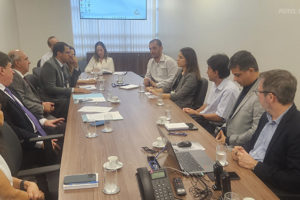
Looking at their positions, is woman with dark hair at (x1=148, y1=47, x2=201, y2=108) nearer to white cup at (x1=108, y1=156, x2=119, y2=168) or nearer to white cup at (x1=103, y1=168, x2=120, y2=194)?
white cup at (x1=108, y1=156, x2=119, y2=168)

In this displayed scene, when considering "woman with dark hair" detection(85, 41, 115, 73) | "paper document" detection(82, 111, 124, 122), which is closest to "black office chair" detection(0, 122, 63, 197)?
"paper document" detection(82, 111, 124, 122)

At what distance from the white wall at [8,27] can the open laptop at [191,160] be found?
4.06m

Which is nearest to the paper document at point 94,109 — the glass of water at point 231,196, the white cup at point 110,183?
the white cup at point 110,183

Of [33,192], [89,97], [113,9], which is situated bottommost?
[33,192]

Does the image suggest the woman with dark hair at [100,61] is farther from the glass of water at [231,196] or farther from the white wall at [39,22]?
the glass of water at [231,196]

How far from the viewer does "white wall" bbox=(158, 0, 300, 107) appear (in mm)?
2666

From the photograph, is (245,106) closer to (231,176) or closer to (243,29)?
(231,176)

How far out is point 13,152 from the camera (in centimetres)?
175

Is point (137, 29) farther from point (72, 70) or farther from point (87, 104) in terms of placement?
point (87, 104)

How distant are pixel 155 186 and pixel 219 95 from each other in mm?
1740

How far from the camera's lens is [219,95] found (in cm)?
273

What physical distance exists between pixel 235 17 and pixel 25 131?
3177 mm

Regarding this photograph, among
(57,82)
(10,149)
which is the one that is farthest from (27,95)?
(10,149)

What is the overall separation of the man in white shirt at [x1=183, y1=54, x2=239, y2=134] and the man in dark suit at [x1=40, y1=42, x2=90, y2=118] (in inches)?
64.0
